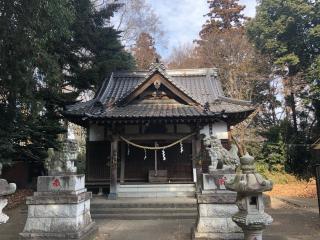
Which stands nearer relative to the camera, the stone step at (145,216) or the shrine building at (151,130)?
the stone step at (145,216)

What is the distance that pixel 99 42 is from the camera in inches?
936

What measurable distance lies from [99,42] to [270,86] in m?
14.9

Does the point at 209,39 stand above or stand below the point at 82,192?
above

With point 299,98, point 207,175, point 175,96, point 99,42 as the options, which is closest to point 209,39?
point 299,98

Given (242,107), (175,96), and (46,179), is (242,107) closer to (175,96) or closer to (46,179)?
(175,96)

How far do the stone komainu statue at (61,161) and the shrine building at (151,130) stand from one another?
608 centimetres

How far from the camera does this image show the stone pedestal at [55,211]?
336 inches

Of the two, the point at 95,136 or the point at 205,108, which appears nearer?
the point at 205,108

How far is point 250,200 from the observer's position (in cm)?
661

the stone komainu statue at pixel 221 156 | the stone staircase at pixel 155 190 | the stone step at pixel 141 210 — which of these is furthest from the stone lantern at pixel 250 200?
the stone staircase at pixel 155 190

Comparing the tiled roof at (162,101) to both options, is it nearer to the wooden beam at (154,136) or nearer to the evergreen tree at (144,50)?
the wooden beam at (154,136)

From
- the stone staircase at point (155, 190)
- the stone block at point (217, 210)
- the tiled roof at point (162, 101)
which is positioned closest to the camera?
the stone block at point (217, 210)

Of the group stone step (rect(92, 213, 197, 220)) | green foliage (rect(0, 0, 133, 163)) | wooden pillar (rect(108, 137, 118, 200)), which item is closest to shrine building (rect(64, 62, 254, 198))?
wooden pillar (rect(108, 137, 118, 200))

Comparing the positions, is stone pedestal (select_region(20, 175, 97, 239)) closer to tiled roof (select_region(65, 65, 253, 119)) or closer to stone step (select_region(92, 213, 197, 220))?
stone step (select_region(92, 213, 197, 220))
